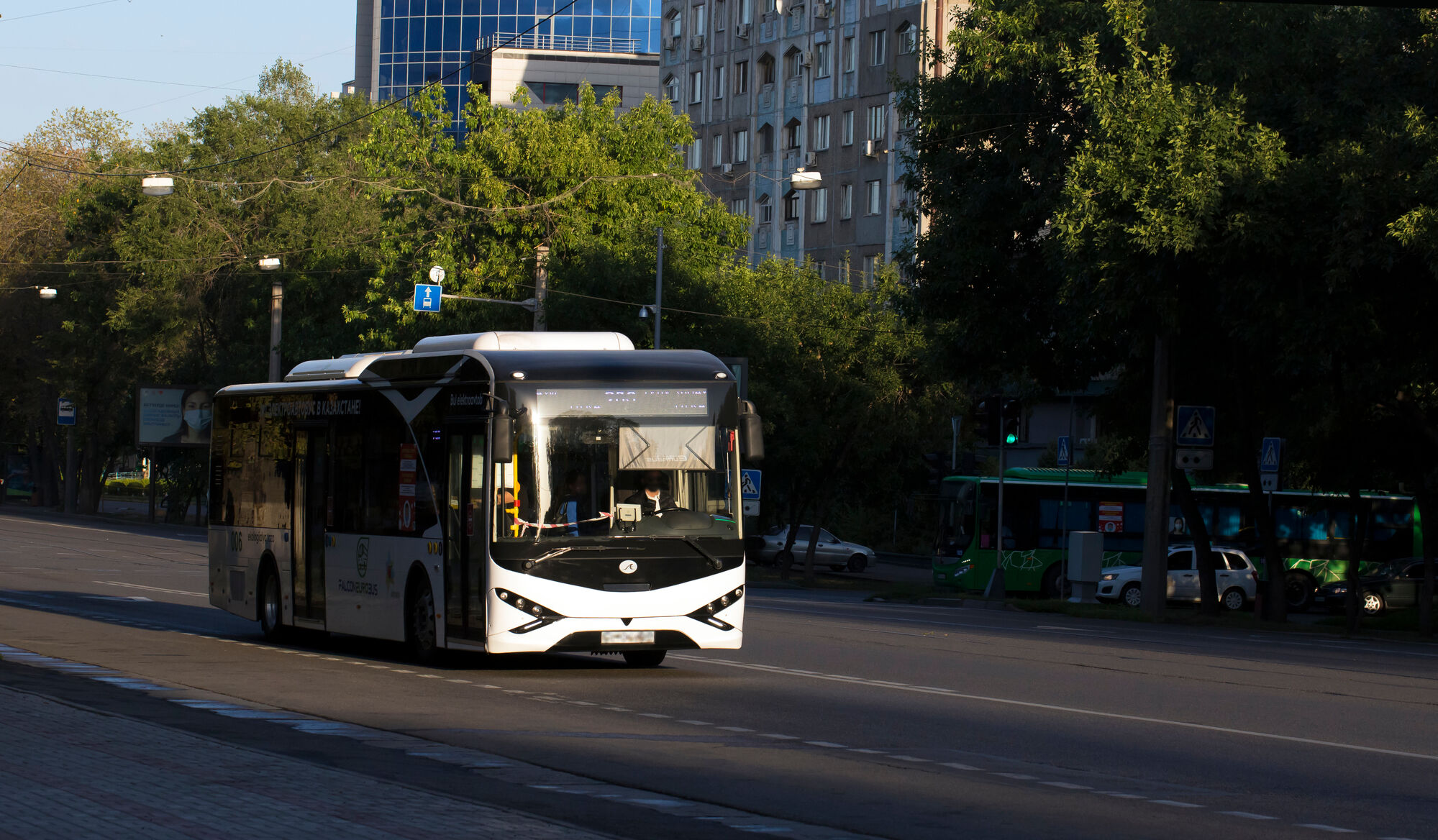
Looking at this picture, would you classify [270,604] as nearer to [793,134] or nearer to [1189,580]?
[1189,580]

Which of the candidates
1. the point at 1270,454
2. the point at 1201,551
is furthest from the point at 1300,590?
the point at 1270,454

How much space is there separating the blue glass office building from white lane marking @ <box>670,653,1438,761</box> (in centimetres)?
9249

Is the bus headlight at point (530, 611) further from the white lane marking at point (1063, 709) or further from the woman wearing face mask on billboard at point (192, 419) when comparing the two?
the woman wearing face mask on billboard at point (192, 419)

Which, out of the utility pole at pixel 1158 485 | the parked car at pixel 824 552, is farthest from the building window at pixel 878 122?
the utility pole at pixel 1158 485

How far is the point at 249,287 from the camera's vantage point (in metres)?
64.4

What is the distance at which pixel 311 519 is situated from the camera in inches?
711

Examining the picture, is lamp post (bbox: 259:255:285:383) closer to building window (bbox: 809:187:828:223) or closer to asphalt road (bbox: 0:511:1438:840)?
building window (bbox: 809:187:828:223)

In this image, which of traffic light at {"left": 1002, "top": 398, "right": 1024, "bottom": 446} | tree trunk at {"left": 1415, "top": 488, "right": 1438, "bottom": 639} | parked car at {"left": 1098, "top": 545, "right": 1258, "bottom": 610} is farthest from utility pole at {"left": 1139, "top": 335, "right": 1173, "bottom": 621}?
parked car at {"left": 1098, "top": 545, "right": 1258, "bottom": 610}

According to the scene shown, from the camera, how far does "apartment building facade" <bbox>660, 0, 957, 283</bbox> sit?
68562 mm

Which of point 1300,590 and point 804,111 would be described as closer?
point 1300,590

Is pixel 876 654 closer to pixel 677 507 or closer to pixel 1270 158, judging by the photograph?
pixel 677 507

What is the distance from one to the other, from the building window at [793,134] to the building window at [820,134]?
72 centimetres

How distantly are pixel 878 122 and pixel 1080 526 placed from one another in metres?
30.6

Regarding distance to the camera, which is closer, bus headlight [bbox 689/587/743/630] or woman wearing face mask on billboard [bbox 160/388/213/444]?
bus headlight [bbox 689/587/743/630]
